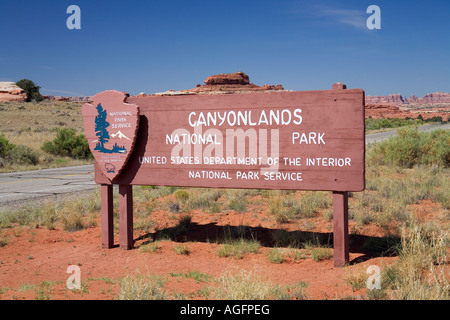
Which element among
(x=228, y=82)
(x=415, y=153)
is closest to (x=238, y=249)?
(x=415, y=153)

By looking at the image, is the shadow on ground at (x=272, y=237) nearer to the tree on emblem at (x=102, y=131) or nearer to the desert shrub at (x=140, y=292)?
the tree on emblem at (x=102, y=131)

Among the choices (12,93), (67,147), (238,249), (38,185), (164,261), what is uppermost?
(12,93)

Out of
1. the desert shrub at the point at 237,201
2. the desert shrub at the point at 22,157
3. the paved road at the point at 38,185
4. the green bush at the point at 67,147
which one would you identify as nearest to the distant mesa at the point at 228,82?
the green bush at the point at 67,147

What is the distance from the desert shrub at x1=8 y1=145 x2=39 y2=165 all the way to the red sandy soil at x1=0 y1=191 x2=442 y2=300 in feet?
49.2

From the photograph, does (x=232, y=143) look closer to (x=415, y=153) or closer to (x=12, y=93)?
(x=415, y=153)

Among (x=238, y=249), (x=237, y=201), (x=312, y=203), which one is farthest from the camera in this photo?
(x=237, y=201)

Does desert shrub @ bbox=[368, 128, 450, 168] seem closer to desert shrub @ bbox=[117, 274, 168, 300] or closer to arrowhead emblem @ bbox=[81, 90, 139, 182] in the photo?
arrowhead emblem @ bbox=[81, 90, 139, 182]

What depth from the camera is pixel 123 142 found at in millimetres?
6512

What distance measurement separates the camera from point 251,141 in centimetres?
596

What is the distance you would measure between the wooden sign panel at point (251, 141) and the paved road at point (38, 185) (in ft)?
20.4

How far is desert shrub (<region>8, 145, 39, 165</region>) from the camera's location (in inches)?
852

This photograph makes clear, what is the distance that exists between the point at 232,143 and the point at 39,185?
413 inches
